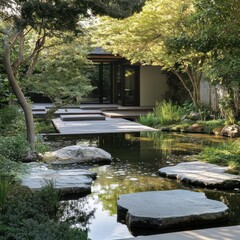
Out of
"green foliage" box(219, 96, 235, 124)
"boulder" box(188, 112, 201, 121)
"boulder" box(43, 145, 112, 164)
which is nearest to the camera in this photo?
"boulder" box(43, 145, 112, 164)

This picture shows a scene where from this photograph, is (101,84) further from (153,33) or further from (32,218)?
(32,218)

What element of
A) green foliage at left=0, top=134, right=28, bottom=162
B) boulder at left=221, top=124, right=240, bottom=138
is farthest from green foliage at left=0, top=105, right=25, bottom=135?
boulder at left=221, top=124, right=240, bottom=138

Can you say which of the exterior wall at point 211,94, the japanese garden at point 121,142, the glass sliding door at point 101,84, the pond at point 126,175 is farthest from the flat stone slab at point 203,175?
the glass sliding door at point 101,84

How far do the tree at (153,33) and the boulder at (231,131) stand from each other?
6.65 ft

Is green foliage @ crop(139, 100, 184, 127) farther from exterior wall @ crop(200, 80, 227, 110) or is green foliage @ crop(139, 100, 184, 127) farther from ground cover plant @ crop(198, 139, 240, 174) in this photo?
ground cover plant @ crop(198, 139, 240, 174)

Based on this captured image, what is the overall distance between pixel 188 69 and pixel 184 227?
12603mm

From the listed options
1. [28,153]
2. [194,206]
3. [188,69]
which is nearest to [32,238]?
[194,206]

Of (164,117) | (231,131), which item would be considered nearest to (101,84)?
(164,117)

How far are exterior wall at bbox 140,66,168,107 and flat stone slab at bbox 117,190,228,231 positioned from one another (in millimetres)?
17192

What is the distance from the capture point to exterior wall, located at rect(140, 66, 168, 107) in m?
22.7

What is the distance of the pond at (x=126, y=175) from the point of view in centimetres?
500

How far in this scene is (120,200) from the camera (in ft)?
17.8

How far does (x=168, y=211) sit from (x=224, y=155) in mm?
3995

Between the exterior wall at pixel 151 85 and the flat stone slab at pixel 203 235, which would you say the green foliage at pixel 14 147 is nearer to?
the flat stone slab at pixel 203 235
